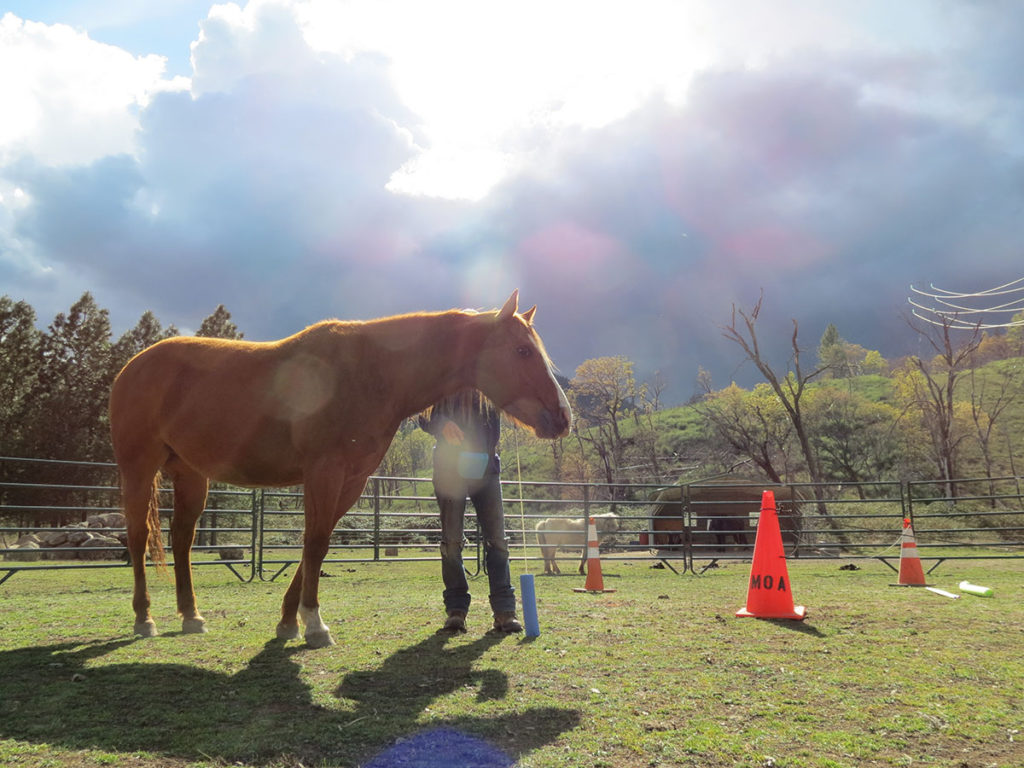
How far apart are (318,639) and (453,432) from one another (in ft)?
4.84

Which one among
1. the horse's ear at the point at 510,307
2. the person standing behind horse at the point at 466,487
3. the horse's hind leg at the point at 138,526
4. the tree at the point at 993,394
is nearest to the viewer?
the horse's ear at the point at 510,307

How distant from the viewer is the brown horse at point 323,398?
3254 millimetres

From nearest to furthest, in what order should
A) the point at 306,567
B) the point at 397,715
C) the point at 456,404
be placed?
the point at 397,715 < the point at 306,567 < the point at 456,404

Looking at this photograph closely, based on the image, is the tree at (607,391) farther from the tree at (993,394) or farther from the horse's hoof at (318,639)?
the horse's hoof at (318,639)

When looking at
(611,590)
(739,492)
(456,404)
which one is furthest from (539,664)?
(739,492)

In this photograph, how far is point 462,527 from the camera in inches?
163

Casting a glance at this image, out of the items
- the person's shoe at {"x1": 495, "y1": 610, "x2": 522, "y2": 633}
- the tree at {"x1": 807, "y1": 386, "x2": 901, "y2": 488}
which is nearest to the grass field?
the person's shoe at {"x1": 495, "y1": 610, "x2": 522, "y2": 633}

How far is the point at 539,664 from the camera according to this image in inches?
113

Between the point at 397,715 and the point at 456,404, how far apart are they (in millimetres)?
2191

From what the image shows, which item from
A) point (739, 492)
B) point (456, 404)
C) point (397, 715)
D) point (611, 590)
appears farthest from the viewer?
point (739, 492)

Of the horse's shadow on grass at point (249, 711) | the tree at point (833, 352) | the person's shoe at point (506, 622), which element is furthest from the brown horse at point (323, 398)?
the tree at point (833, 352)

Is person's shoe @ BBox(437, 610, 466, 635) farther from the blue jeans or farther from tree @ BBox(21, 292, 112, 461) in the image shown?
tree @ BBox(21, 292, 112, 461)

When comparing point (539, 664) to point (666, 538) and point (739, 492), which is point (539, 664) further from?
point (739, 492)

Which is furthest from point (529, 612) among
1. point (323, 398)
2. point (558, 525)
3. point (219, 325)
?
point (219, 325)
